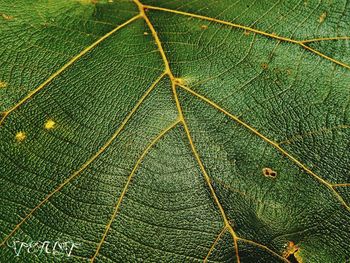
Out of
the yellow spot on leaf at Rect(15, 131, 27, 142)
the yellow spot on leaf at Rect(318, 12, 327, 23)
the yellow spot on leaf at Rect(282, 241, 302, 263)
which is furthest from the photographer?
the yellow spot on leaf at Rect(318, 12, 327, 23)

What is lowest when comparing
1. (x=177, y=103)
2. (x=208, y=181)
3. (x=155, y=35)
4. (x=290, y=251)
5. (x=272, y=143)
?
(x=290, y=251)

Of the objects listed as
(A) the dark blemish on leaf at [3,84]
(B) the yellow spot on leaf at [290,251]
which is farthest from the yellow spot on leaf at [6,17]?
(B) the yellow spot on leaf at [290,251]

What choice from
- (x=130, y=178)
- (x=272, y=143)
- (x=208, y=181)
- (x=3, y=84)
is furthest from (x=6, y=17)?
(x=272, y=143)

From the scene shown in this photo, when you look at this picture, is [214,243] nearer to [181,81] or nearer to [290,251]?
[290,251]

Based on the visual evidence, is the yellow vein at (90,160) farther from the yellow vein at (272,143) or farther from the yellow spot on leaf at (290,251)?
the yellow spot on leaf at (290,251)

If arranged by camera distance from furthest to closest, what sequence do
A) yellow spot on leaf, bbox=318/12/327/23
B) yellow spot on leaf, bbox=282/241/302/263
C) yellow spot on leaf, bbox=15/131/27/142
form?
yellow spot on leaf, bbox=318/12/327/23 → yellow spot on leaf, bbox=15/131/27/142 → yellow spot on leaf, bbox=282/241/302/263

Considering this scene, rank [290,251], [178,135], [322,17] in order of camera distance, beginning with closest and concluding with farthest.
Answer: [290,251] → [178,135] → [322,17]

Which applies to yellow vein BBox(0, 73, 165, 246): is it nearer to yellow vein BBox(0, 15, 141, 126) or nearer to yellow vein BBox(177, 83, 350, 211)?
yellow vein BBox(177, 83, 350, 211)

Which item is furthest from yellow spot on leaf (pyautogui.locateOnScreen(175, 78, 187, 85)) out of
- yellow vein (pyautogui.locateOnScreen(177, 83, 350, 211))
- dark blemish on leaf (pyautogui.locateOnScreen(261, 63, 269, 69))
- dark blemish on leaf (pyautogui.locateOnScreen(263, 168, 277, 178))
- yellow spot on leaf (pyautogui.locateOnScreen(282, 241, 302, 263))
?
yellow spot on leaf (pyautogui.locateOnScreen(282, 241, 302, 263))

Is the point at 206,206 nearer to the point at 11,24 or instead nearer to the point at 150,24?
the point at 150,24
